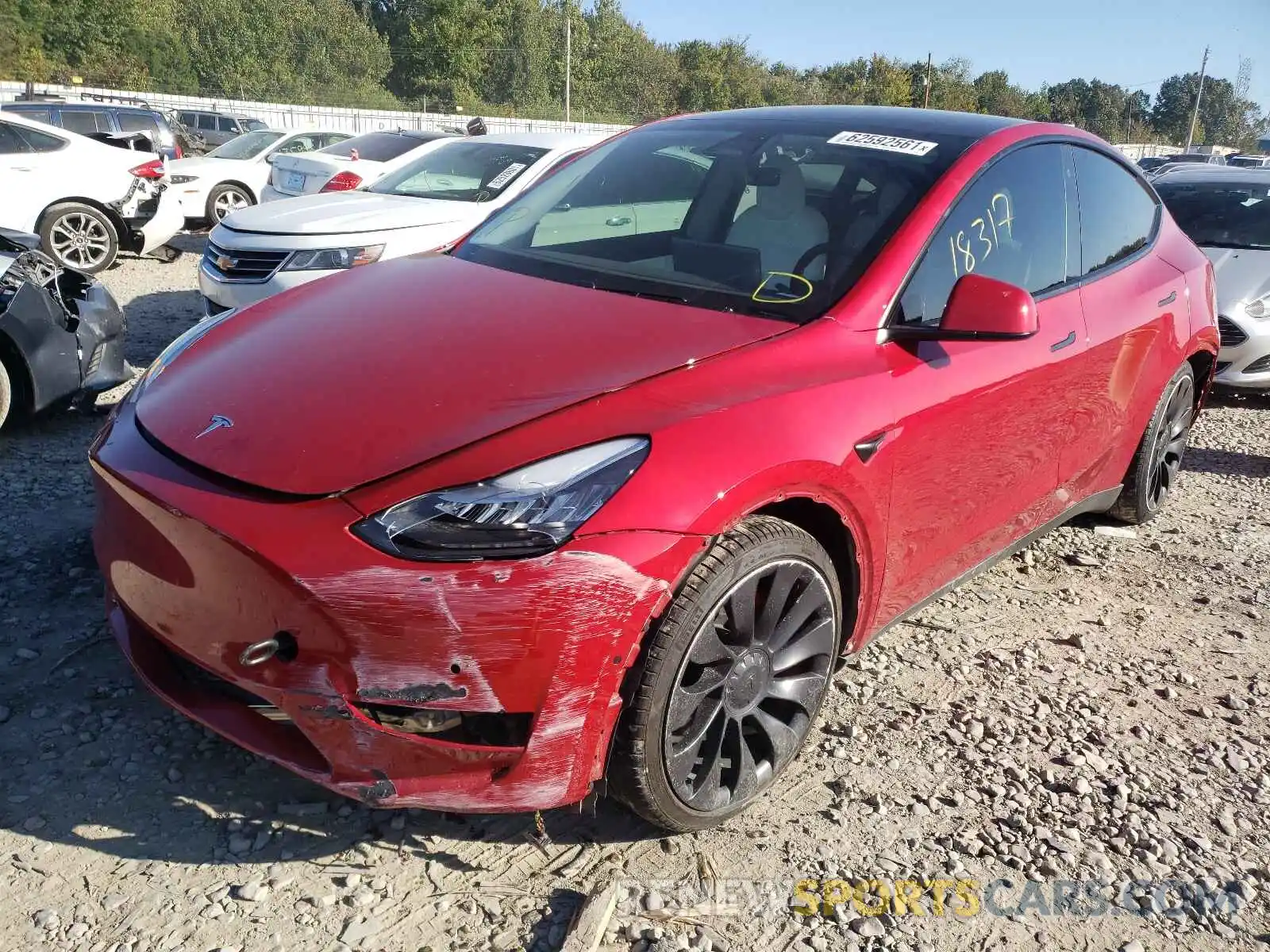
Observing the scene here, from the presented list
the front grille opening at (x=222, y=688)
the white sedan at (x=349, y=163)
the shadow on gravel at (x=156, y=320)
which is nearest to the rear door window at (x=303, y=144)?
the white sedan at (x=349, y=163)

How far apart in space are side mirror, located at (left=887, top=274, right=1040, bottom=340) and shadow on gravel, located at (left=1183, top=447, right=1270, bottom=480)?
12.4ft

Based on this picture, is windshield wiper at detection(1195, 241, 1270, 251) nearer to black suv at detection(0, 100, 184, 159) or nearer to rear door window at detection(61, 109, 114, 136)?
black suv at detection(0, 100, 184, 159)

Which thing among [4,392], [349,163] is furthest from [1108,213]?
[349,163]

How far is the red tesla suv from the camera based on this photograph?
1931mm

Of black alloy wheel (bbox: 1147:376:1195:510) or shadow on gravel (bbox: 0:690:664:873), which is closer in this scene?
shadow on gravel (bbox: 0:690:664:873)

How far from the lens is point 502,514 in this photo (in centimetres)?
194

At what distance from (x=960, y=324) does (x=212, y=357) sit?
198 centimetres

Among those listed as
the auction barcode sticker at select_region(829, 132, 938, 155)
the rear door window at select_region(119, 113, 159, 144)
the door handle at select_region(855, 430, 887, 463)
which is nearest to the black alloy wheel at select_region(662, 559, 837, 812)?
the door handle at select_region(855, 430, 887, 463)

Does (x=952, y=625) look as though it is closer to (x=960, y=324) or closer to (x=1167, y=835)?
(x=1167, y=835)

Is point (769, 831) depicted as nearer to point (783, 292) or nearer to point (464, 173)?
point (783, 292)

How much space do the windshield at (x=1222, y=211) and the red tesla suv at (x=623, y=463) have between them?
5.15 metres

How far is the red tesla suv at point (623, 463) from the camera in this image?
6.33ft

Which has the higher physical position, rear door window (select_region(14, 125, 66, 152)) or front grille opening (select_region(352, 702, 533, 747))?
rear door window (select_region(14, 125, 66, 152))

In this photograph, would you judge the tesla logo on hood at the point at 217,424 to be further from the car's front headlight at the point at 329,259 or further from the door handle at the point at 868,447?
the car's front headlight at the point at 329,259
